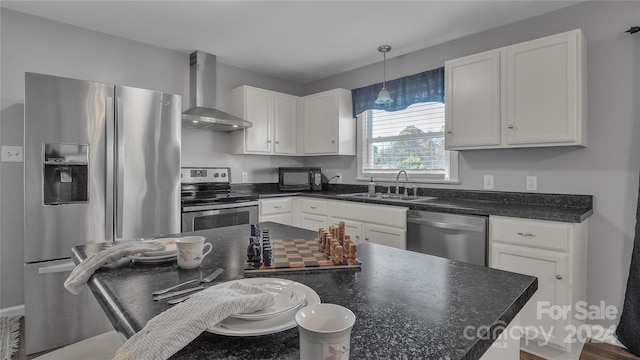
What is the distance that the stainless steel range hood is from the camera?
3260mm

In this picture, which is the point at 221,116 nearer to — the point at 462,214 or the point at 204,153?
the point at 204,153

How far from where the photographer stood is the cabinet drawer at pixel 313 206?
10.9 ft

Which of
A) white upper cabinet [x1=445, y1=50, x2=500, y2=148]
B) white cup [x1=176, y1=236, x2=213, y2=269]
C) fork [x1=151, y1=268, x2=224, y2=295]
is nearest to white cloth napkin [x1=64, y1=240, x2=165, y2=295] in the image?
white cup [x1=176, y1=236, x2=213, y2=269]

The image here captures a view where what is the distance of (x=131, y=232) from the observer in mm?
2369

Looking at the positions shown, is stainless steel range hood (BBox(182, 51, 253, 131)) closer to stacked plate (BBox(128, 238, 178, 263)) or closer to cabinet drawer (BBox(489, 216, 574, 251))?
stacked plate (BBox(128, 238, 178, 263))

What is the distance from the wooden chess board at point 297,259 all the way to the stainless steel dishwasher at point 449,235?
1.44 meters

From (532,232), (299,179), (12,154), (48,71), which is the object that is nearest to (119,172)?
(12,154)

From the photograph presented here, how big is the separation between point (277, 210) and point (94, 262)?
8.19 ft

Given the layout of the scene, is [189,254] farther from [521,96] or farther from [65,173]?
[521,96]

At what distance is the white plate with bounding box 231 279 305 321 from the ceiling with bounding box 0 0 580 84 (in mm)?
2242

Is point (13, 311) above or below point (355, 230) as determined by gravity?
below

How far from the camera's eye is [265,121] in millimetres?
3756

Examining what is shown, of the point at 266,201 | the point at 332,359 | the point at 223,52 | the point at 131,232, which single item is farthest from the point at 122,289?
the point at 223,52

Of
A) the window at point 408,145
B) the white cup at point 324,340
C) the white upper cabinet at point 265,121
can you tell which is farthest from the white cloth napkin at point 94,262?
the window at point 408,145
